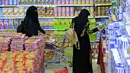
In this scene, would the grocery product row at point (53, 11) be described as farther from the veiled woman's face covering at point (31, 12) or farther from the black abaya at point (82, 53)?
the black abaya at point (82, 53)

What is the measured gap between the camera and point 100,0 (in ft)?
29.7

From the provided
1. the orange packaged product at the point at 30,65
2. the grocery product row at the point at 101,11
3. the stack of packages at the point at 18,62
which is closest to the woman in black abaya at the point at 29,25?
the grocery product row at the point at 101,11

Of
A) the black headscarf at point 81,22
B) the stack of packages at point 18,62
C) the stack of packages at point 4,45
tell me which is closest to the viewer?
the stack of packages at point 18,62

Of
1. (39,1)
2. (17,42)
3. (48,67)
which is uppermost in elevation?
(39,1)

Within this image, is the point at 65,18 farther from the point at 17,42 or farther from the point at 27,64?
the point at 27,64

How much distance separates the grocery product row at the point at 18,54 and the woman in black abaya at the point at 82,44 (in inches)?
70.0

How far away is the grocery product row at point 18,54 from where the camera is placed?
4.30 meters

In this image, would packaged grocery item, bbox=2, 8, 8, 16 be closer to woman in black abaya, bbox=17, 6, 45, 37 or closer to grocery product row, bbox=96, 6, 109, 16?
woman in black abaya, bbox=17, 6, 45, 37

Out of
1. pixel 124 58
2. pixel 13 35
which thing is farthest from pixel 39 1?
pixel 124 58

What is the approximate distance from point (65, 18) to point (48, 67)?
1601mm

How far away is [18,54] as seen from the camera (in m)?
4.88

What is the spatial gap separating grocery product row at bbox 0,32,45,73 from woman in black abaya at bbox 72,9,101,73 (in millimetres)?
1778

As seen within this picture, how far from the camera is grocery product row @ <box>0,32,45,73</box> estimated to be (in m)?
4.30

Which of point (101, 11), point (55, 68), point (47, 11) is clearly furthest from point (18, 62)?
point (101, 11)
